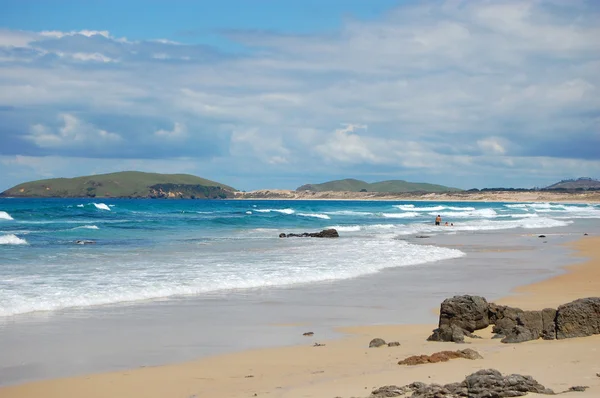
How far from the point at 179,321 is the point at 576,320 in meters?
6.24

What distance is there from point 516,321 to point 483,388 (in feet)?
12.9

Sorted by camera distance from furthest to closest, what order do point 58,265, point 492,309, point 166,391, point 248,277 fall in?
point 58,265, point 248,277, point 492,309, point 166,391

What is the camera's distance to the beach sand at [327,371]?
7133mm

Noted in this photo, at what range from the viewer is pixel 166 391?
738cm

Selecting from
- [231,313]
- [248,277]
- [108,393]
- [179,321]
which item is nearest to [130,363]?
[108,393]

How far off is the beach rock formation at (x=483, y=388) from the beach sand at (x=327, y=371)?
1.01ft

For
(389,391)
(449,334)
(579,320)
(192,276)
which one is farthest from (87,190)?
(389,391)

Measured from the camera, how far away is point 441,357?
820 cm

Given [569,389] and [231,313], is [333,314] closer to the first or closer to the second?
[231,313]

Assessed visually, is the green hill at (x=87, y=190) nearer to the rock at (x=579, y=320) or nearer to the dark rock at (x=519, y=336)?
the dark rock at (x=519, y=336)

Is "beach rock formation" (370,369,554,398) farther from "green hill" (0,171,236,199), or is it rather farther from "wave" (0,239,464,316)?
"green hill" (0,171,236,199)

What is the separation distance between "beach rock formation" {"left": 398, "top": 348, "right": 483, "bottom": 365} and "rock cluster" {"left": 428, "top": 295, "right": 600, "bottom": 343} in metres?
1.30

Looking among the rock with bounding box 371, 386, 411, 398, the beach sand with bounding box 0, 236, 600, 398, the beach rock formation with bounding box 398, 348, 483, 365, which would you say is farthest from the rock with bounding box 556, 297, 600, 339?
the rock with bounding box 371, 386, 411, 398

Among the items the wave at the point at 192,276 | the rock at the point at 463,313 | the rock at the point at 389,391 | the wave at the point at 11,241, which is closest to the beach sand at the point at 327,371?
the rock at the point at 389,391
